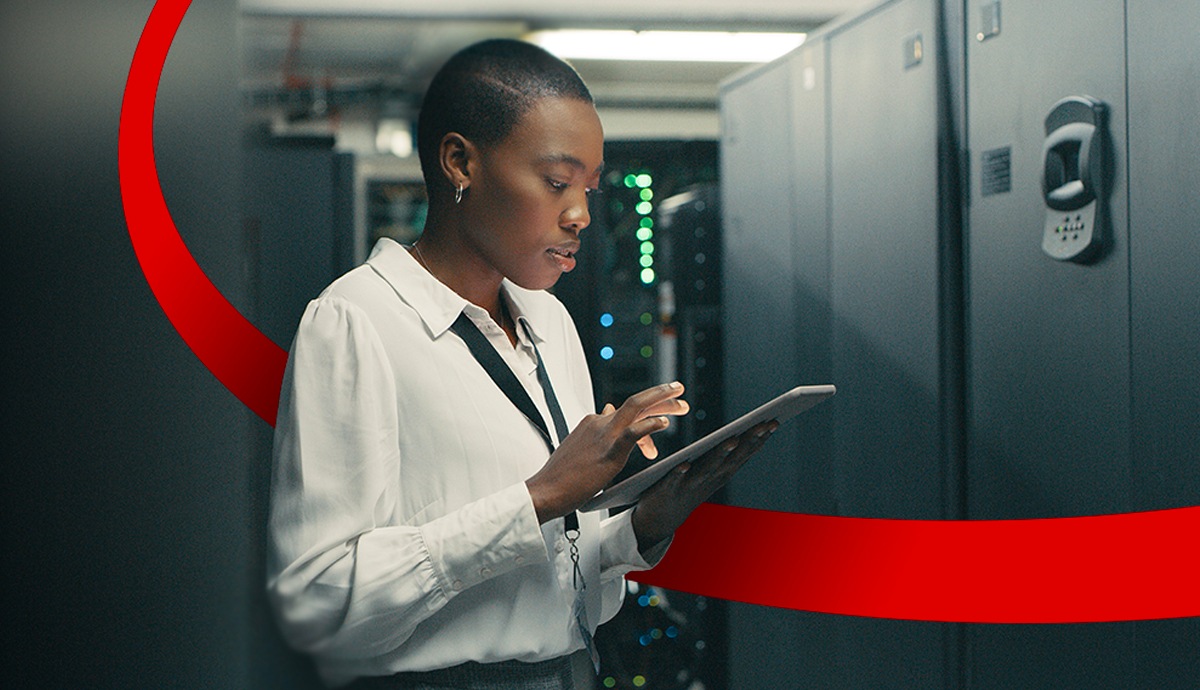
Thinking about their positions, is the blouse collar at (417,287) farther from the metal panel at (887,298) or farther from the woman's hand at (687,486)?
the metal panel at (887,298)

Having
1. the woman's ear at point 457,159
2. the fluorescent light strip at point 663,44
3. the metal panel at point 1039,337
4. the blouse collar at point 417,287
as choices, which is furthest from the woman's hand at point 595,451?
the fluorescent light strip at point 663,44

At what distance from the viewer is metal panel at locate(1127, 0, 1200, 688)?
74.1 inches

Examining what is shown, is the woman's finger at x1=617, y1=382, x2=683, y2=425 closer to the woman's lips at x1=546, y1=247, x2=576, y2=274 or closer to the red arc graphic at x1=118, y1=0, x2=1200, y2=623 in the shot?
the woman's lips at x1=546, y1=247, x2=576, y2=274

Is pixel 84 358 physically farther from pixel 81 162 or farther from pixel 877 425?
pixel 877 425

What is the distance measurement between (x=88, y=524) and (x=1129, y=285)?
202 centimetres

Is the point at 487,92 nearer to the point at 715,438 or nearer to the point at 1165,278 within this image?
the point at 715,438

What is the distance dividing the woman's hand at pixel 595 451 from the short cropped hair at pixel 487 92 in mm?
378

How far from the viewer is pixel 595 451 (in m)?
1.14

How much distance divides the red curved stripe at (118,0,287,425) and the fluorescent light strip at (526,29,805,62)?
5.47 metres

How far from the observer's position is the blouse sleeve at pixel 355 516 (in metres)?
1.15

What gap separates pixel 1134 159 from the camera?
200 cm

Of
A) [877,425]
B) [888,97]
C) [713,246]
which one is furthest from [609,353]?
[888,97]

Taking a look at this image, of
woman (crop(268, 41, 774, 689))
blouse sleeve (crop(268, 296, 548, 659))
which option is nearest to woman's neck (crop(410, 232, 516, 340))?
woman (crop(268, 41, 774, 689))

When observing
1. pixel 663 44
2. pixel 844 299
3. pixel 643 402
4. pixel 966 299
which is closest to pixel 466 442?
pixel 643 402
